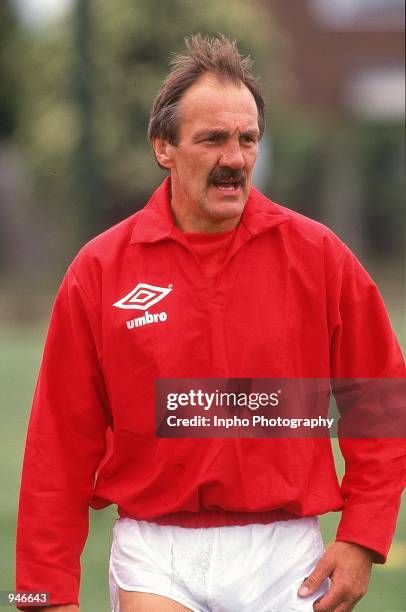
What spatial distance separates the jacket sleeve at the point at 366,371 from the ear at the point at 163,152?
1.89 feet

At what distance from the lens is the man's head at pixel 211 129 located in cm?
386

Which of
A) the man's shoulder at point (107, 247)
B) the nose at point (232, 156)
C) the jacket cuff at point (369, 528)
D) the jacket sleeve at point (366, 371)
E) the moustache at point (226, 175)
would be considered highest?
the nose at point (232, 156)

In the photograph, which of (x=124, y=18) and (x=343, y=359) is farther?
(x=124, y=18)

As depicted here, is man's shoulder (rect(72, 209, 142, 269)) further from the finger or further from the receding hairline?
the finger

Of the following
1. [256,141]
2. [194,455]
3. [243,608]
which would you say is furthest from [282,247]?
[243,608]

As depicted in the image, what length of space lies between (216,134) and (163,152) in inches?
11.4

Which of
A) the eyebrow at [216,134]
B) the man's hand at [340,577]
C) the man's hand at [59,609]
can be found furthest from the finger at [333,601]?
the eyebrow at [216,134]

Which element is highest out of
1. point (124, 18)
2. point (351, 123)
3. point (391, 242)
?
point (124, 18)

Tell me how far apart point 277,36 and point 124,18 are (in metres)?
6.09

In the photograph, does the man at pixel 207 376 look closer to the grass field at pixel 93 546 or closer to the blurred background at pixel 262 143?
the grass field at pixel 93 546

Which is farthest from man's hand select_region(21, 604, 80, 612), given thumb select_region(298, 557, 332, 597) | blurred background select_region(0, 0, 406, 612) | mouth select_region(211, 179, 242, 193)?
blurred background select_region(0, 0, 406, 612)

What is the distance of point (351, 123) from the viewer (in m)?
33.2

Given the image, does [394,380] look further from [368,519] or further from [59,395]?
[59,395]

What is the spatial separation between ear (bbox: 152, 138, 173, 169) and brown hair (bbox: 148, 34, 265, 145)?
18mm
